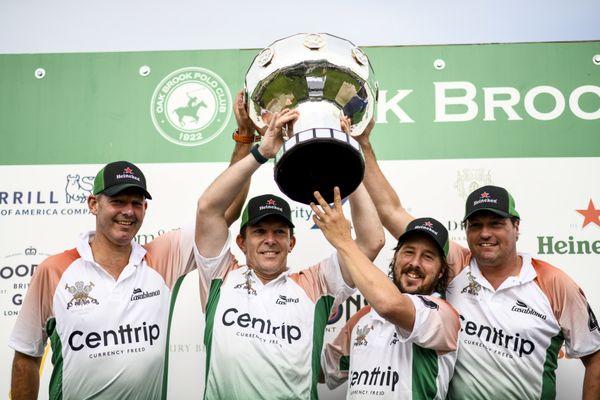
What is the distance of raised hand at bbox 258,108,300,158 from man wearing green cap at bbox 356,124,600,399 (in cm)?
36

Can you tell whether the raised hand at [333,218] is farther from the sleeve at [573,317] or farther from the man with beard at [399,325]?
the sleeve at [573,317]

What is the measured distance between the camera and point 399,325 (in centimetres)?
201

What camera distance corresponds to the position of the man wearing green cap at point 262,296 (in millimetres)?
2248

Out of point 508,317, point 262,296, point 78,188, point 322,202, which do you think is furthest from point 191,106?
point 508,317

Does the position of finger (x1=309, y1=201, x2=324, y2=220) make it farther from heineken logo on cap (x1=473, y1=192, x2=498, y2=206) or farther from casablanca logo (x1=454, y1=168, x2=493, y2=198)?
casablanca logo (x1=454, y1=168, x2=493, y2=198)

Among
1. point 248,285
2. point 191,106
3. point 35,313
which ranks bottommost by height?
point 35,313

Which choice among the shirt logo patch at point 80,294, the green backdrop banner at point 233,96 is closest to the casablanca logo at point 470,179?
the green backdrop banner at point 233,96

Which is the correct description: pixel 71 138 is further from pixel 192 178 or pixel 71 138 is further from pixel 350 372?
pixel 350 372

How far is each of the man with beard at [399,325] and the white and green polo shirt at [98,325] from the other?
70 centimetres

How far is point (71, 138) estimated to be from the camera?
10.1 ft

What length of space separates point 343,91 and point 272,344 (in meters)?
0.94

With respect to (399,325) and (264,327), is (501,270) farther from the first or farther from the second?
(264,327)

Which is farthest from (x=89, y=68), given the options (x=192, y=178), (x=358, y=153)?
(x=358, y=153)

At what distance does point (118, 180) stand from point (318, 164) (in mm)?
929
